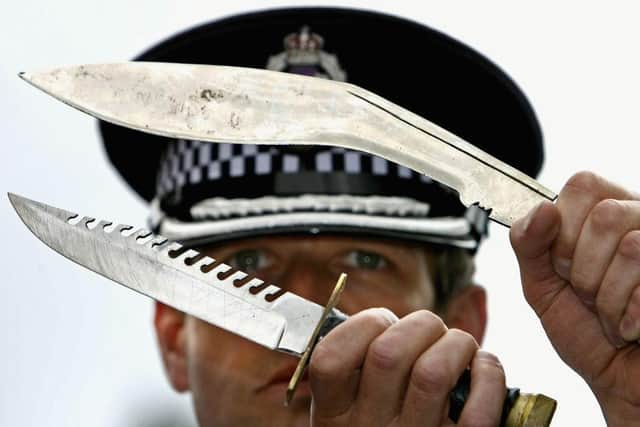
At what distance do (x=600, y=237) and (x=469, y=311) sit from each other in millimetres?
1259

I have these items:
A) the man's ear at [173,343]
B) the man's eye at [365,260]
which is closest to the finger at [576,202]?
the man's eye at [365,260]

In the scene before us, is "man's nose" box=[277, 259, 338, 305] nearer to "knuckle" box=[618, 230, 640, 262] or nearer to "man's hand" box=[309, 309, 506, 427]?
"man's hand" box=[309, 309, 506, 427]

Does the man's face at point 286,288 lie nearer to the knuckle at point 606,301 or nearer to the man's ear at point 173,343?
the man's ear at point 173,343

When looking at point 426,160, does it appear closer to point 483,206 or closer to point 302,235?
point 483,206

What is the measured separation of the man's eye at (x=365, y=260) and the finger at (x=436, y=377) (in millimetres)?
846

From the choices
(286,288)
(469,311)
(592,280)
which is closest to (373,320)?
(592,280)

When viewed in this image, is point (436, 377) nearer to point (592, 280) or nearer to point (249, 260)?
point (592, 280)

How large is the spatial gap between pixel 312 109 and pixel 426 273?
0.98 metres

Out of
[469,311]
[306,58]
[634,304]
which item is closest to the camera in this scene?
[634,304]

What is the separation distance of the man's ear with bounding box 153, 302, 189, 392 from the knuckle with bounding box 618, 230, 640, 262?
1.36m

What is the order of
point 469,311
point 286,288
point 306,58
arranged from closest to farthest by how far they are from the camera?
point 286,288 → point 306,58 → point 469,311

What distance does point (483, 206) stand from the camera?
1382 mm

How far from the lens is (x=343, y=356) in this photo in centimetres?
138

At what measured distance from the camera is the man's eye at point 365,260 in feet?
7.34
